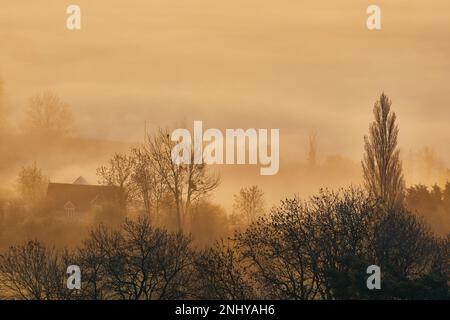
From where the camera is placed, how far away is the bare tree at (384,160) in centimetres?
6919

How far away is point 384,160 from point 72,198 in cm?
4075

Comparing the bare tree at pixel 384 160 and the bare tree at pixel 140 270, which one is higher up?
the bare tree at pixel 384 160

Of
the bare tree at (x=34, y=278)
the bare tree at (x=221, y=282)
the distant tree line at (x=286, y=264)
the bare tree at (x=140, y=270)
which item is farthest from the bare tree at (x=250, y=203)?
the bare tree at (x=221, y=282)

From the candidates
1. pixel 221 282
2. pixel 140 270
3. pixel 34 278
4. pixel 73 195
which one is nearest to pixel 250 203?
pixel 73 195

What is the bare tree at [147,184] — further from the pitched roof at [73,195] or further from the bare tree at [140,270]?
the bare tree at [140,270]

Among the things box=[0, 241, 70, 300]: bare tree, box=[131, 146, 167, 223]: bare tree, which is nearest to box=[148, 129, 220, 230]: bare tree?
box=[131, 146, 167, 223]: bare tree

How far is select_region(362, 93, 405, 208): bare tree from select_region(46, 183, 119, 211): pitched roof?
33.3 meters

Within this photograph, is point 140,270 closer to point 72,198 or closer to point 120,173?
point 120,173

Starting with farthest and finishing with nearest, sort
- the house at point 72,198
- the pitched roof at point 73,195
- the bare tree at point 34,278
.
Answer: the pitched roof at point 73,195 → the house at point 72,198 → the bare tree at point 34,278

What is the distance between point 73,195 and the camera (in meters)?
99.2

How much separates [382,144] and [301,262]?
29004 mm

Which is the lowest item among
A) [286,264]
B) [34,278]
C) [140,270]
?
[34,278]

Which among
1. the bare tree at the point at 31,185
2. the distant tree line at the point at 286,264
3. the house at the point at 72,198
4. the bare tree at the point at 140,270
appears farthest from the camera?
the bare tree at the point at 31,185
